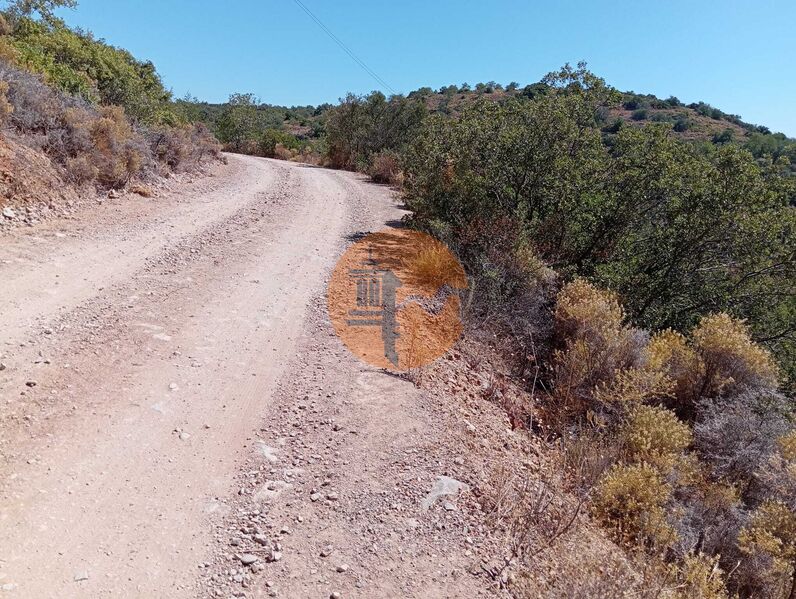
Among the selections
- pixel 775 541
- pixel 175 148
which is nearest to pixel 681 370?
pixel 775 541

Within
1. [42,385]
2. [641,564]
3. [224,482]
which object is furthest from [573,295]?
[42,385]

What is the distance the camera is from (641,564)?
350 centimetres

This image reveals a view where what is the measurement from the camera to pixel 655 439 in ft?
17.0

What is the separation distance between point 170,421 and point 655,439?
4.88m

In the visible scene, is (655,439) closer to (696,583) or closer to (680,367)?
(696,583)

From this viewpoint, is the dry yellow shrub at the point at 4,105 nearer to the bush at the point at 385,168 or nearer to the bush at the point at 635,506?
the bush at the point at 635,506

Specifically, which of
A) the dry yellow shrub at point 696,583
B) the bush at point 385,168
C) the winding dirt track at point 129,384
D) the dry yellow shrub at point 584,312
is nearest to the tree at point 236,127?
the bush at point 385,168

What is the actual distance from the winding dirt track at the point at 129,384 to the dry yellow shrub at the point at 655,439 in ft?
12.7

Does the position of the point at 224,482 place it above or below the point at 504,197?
below

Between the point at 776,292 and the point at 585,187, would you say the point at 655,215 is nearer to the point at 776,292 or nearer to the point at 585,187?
the point at 585,187

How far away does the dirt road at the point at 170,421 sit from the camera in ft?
9.02

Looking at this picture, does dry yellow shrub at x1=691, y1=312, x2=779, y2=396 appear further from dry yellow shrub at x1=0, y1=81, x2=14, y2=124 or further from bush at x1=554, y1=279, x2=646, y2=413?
dry yellow shrub at x1=0, y1=81, x2=14, y2=124

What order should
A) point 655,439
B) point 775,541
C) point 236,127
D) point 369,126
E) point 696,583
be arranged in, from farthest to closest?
point 236,127, point 369,126, point 655,439, point 775,541, point 696,583

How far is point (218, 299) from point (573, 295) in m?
5.26
